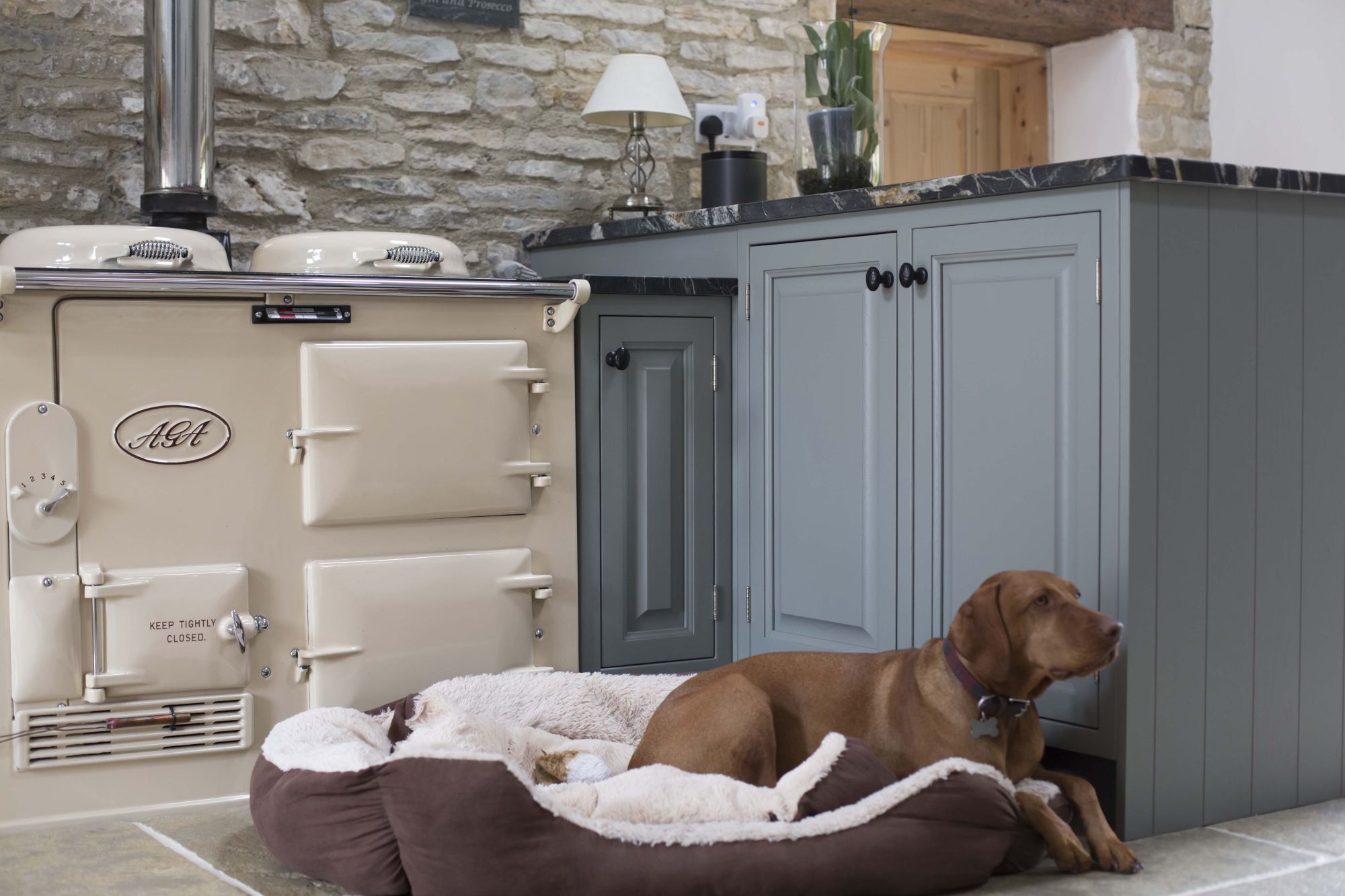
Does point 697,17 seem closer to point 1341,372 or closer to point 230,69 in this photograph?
point 230,69

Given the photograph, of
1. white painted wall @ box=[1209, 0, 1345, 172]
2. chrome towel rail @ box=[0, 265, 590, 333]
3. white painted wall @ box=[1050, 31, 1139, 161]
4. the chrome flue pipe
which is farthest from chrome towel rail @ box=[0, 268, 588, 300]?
white painted wall @ box=[1209, 0, 1345, 172]

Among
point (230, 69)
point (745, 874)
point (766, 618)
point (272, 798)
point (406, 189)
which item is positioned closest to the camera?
point (745, 874)

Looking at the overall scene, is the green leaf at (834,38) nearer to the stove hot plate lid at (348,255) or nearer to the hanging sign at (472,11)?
the hanging sign at (472,11)

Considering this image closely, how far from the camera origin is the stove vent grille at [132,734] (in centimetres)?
212

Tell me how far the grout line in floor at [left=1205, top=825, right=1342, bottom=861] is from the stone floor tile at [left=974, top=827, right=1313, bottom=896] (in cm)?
1

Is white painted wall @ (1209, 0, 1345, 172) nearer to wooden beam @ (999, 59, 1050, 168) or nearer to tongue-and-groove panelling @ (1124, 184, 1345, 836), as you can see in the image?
wooden beam @ (999, 59, 1050, 168)

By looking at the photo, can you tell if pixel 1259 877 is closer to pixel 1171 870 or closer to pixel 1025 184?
pixel 1171 870

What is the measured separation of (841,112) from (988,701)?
1.42 meters

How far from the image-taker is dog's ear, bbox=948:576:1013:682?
1.79 m

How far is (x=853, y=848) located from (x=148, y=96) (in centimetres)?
196

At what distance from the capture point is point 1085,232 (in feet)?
6.43

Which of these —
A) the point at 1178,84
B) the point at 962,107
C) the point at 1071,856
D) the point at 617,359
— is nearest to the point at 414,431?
the point at 617,359

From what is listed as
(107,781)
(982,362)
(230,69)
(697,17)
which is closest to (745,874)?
(982,362)

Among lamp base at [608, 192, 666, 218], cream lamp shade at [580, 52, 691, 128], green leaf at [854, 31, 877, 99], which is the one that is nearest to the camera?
green leaf at [854, 31, 877, 99]
